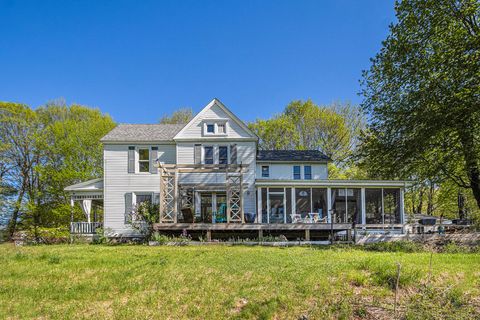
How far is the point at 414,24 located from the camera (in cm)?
1608

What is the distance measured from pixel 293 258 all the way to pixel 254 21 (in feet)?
41.9

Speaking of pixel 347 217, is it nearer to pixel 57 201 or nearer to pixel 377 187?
pixel 377 187

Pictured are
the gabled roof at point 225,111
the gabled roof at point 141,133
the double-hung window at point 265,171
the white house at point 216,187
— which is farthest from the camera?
the double-hung window at point 265,171

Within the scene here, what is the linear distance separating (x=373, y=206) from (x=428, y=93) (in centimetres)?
682

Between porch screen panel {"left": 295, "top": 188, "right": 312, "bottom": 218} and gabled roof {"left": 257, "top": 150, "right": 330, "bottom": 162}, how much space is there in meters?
2.53

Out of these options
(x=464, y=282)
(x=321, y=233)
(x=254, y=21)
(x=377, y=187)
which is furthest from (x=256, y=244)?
(x=254, y=21)

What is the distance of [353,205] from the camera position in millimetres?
18938

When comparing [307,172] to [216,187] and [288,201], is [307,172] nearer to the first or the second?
[288,201]

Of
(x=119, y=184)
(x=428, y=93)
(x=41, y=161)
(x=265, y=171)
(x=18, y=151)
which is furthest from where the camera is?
(x=41, y=161)

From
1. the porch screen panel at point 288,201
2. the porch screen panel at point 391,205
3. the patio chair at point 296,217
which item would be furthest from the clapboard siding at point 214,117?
the porch screen panel at point 391,205

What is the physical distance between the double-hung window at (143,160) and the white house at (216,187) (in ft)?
A: 0.20

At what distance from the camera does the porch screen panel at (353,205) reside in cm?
1880

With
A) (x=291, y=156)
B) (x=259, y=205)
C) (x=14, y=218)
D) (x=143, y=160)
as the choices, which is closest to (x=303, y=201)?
(x=259, y=205)

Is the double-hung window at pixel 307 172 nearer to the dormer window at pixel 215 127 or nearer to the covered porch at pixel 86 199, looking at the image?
the dormer window at pixel 215 127
